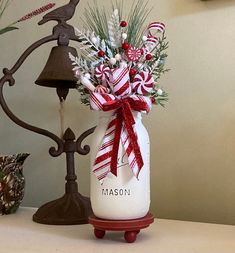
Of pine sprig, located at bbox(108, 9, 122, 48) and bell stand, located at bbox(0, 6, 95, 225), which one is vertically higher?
pine sprig, located at bbox(108, 9, 122, 48)

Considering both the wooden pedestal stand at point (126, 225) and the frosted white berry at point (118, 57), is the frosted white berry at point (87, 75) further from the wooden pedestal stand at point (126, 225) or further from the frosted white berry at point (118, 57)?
the wooden pedestal stand at point (126, 225)

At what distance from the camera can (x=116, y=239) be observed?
0.82 m

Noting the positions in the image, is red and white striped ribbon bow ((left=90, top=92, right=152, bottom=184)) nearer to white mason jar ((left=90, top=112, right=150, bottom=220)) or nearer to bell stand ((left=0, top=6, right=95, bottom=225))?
white mason jar ((left=90, top=112, right=150, bottom=220))

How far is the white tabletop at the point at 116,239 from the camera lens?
752 mm

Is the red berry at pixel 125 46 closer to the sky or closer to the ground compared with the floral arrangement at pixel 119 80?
closer to the sky

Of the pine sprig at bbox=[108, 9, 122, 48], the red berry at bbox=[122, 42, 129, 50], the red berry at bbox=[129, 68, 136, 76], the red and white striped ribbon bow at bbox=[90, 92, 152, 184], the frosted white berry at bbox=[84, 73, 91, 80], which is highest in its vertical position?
the pine sprig at bbox=[108, 9, 122, 48]

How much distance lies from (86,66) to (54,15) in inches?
10.7

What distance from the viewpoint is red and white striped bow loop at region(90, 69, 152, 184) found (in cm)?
78

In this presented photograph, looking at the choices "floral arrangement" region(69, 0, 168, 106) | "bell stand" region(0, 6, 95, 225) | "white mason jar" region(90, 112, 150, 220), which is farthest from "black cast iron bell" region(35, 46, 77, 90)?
"white mason jar" region(90, 112, 150, 220)

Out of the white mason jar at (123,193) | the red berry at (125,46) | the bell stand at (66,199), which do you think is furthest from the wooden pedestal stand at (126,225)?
the red berry at (125,46)

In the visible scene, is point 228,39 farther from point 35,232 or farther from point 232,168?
point 35,232

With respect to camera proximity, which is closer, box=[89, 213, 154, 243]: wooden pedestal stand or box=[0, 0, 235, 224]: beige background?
box=[89, 213, 154, 243]: wooden pedestal stand

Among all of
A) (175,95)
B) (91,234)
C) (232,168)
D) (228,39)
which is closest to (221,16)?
(228,39)

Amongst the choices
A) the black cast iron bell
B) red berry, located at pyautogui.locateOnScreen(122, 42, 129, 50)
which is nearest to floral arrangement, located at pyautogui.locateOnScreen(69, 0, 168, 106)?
red berry, located at pyautogui.locateOnScreen(122, 42, 129, 50)
